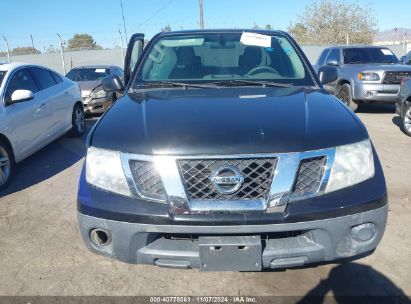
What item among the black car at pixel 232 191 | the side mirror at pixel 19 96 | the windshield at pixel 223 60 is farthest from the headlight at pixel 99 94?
the black car at pixel 232 191

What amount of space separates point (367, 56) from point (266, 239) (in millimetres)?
9520

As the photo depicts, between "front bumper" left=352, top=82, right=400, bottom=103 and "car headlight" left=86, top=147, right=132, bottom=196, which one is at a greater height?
"car headlight" left=86, top=147, right=132, bottom=196

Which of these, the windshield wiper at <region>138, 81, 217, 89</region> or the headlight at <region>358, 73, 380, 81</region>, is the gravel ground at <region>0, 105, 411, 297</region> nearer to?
the windshield wiper at <region>138, 81, 217, 89</region>

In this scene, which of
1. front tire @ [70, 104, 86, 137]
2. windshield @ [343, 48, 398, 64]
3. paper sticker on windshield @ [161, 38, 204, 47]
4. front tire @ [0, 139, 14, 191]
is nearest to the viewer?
paper sticker on windshield @ [161, 38, 204, 47]

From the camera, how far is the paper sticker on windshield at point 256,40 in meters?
3.88

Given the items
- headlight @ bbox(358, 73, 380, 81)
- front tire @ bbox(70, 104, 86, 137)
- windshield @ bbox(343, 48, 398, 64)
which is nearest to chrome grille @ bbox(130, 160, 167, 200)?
front tire @ bbox(70, 104, 86, 137)

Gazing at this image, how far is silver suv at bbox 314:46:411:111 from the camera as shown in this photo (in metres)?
9.27

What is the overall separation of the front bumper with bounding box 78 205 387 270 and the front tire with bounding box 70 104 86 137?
5.57 meters

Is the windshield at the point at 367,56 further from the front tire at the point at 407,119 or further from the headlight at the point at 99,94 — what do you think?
the headlight at the point at 99,94

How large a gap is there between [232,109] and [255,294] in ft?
4.17

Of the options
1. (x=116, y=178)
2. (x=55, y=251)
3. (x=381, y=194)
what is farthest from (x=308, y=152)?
(x=55, y=251)

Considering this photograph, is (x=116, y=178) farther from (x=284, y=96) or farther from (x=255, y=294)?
(x=284, y=96)

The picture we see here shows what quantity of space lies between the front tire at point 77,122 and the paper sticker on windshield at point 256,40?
15.1 feet

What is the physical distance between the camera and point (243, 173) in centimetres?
223
